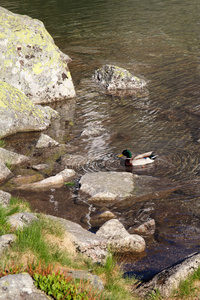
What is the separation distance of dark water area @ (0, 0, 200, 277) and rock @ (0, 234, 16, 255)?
7.81 ft

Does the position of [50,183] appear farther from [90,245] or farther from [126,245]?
[90,245]

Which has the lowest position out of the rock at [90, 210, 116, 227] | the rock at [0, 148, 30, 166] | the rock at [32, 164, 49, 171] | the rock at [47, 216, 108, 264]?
the rock at [32, 164, 49, 171]

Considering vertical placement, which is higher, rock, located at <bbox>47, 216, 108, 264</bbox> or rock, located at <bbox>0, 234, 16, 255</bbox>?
rock, located at <bbox>0, 234, 16, 255</bbox>

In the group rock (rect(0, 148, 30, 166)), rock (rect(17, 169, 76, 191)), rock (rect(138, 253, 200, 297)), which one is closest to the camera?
rock (rect(138, 253, 200, 297))

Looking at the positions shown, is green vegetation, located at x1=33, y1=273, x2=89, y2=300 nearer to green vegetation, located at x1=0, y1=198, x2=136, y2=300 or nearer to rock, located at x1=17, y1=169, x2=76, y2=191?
green vegetation, located at x1=0, y1=198, x2=136, y2=300

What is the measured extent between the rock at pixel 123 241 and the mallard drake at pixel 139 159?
3701 mm

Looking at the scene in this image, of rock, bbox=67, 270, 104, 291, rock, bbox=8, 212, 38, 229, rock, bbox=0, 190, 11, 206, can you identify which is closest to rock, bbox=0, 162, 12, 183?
rock, bbox=0, 190, 11, 206

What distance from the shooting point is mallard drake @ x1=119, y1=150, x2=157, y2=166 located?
10.9 metres

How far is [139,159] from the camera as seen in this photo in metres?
10.9

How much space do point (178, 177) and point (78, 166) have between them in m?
2.95

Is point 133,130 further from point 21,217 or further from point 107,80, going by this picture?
point 21,217

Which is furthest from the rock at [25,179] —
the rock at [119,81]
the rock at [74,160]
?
the rock at [119,81]

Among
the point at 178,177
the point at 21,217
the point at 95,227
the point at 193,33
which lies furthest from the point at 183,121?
the point at 193,33

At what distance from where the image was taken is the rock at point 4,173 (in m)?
10.2
